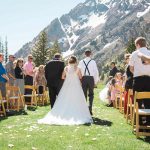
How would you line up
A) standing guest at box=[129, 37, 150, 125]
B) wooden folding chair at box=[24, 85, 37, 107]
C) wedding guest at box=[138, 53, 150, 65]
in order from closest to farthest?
wedding guest at box=[138, 53, 150, 65], standing guest at box=[129, 37, 150, 125], wooden folding chair at box=[24, 85, 37, 107]

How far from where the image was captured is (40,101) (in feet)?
77.4

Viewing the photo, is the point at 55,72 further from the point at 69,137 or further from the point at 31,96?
the point at 69,137

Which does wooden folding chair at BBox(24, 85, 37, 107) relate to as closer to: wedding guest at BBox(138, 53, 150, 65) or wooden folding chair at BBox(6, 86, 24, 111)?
wooden folding chair at BBox(6, 86, 24, 111)

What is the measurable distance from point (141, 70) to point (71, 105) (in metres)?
4.40

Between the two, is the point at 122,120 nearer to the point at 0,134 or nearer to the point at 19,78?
the point at 0,134

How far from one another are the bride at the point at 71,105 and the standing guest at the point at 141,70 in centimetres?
297

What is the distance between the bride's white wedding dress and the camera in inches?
543

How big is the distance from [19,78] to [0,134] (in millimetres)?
10223

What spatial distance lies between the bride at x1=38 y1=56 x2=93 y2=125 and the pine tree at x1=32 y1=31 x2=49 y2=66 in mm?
77824

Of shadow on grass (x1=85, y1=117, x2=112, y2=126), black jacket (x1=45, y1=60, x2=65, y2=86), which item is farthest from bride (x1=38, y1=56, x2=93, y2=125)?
black jacket (x1=45, y1=60, x2=65, y2=86)

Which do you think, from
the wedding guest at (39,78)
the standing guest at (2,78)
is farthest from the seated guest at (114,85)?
the standing guest at (2,78)

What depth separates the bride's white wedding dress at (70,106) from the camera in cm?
1379

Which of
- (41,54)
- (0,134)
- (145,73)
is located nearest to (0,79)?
(0,134)

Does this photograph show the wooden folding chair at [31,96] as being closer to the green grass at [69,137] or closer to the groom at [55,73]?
the groom at [55,73]
